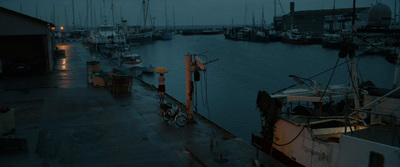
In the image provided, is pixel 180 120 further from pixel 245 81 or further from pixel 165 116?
pixel 245 81

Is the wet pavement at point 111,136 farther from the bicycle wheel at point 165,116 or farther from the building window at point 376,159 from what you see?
the building window at point 376,159

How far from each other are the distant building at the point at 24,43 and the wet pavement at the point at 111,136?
5371mm

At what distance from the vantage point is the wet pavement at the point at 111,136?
851 cm

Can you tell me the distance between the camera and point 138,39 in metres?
98.4

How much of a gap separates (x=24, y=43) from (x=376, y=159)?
27.7 metres

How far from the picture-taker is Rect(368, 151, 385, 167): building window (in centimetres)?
595

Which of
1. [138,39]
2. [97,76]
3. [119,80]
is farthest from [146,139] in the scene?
[138,39]

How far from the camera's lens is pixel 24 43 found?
26734 millimetres

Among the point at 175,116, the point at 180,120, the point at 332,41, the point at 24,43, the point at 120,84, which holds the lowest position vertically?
the point at 180,120

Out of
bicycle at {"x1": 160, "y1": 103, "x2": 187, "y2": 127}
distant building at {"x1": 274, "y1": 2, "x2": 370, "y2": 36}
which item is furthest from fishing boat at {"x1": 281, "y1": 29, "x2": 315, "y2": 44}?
bicycle at {"x1": 160, "y1": 103, "x2": 187, "y2": 127}

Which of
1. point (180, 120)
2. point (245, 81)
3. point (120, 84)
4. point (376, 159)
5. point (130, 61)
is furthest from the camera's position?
point (130, 61)

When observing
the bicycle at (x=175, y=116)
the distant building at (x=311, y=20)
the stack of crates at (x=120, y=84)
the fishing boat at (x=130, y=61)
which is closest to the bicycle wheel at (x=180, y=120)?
the bicycle at (x=175, y=116)

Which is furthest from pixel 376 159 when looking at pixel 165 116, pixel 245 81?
pixel 245 81

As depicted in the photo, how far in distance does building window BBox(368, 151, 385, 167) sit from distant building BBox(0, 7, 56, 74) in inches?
801
